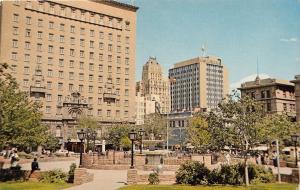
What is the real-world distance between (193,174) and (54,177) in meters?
8.36

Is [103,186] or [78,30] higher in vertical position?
[78,30]

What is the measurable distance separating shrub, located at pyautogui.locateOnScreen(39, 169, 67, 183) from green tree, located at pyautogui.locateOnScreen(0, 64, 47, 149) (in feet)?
6.76

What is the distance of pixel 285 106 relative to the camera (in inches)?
3807

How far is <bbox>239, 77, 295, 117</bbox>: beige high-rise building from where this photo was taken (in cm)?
9525

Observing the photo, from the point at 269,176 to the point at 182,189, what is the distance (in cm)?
716

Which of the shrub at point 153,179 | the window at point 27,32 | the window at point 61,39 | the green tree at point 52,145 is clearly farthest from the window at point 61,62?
the shrub at point 153,179

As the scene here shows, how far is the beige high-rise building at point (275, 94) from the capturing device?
313 ft

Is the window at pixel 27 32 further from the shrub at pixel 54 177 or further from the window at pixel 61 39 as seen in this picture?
the shrub at pixel 54 177

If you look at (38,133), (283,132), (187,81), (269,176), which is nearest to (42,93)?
(283,132)

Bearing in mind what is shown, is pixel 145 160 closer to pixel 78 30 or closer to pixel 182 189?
pixel 182 189

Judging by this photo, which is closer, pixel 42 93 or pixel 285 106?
pixel 42 93

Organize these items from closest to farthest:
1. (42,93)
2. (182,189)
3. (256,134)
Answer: (182,189), (256,134), (42,93)

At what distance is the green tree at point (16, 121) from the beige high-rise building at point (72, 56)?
50872 millimetres

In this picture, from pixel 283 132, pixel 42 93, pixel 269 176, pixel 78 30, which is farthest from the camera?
pixel 78 30
